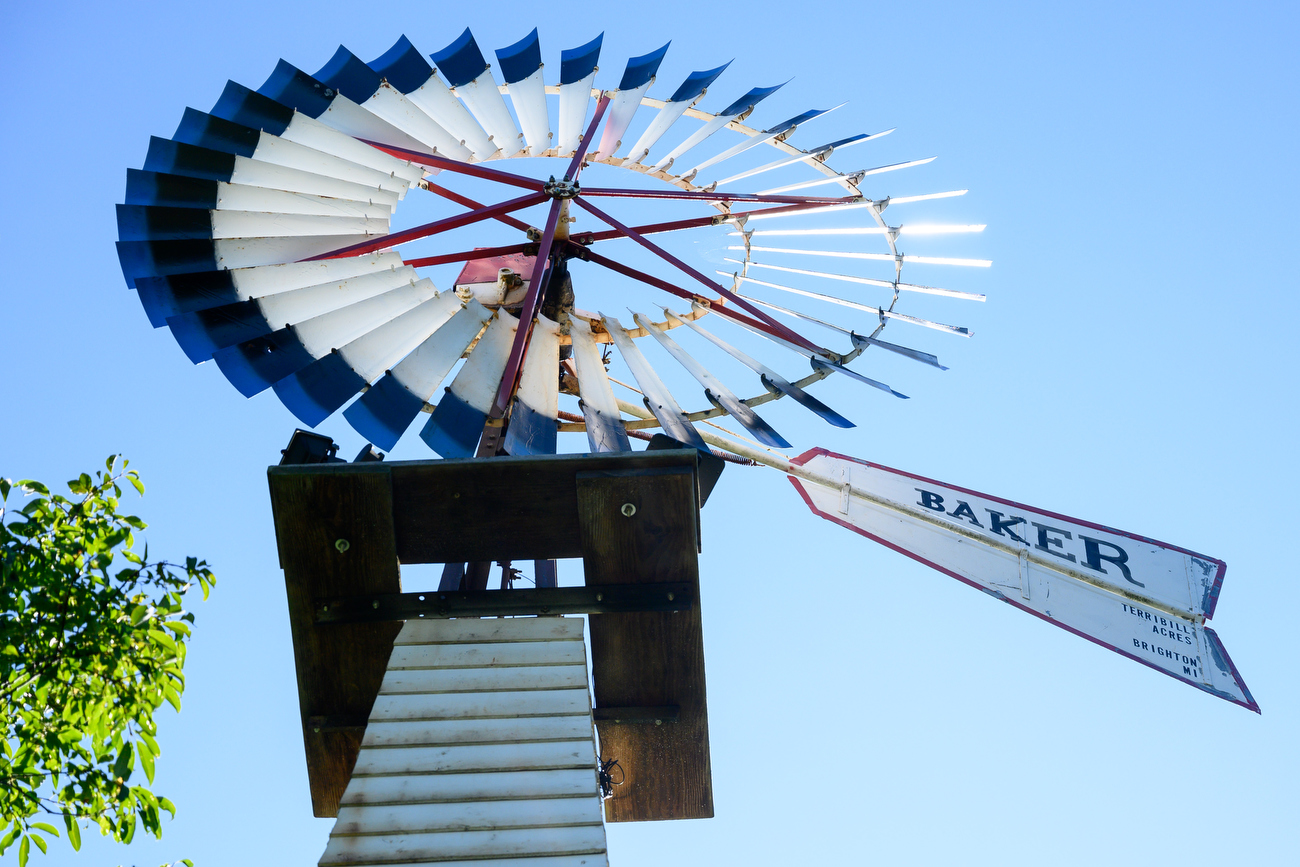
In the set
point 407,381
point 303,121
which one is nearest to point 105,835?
point 407,381

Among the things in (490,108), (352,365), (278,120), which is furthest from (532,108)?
(352,365)

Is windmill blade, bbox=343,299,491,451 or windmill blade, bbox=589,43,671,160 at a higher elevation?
windmill blade, bbox=589,43,671,160

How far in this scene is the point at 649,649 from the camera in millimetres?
4539

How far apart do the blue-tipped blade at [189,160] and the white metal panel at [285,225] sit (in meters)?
0.32

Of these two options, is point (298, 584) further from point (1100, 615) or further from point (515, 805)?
point (1100, 615)

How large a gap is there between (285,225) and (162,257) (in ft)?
2.24

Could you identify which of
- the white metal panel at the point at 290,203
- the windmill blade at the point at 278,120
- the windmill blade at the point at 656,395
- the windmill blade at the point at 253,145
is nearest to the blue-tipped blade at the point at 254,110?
the windmill blade at the point at 278,120

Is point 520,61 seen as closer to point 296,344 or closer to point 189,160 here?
point 189,160

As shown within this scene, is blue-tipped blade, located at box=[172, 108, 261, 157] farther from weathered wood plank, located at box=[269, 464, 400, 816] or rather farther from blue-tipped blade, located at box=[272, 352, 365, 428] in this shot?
weathered wood plank, located at box=[269, 464, 400, 816]

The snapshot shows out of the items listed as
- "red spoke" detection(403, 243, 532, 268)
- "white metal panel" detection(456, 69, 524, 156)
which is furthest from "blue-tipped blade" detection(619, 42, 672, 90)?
"red spoke" detection(403, 243, 532, 268)

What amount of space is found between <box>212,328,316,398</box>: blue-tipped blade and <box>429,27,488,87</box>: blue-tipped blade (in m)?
3.24

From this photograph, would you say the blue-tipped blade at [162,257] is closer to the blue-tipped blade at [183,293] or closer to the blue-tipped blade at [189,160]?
the blue-tipped blade at [183,293]

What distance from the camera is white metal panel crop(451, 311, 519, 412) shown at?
505cm

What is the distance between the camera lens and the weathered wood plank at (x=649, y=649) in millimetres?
4293
